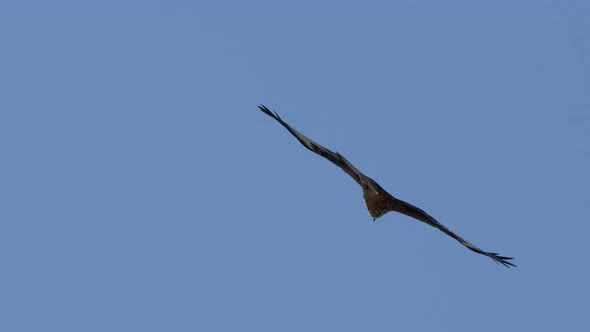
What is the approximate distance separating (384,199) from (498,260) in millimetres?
3442

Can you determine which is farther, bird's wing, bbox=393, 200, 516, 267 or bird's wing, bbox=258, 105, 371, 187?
bird's wing, bbox=393, 200, 516, 267

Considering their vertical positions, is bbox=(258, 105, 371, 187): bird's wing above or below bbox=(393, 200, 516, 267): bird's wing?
below

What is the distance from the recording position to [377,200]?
99.8 ft

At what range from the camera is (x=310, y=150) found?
89.7 ft

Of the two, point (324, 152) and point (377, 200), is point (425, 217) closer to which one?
point (377, 200)

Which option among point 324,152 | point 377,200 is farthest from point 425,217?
point 324,152

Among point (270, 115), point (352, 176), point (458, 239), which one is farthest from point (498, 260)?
point (270, 115)

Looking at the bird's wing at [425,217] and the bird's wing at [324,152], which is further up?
the bird's wing at [425,217]

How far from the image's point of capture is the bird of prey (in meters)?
27.4

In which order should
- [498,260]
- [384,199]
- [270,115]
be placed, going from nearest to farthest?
[270,115] → [498,260] → [384,199]

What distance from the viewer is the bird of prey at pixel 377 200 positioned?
27406mm

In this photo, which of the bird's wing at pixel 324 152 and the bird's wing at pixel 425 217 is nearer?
the bird's wing at pixel 324 152

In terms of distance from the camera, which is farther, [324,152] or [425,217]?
[425,217]

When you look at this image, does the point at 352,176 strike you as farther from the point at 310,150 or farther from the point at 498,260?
the point at 498,260
